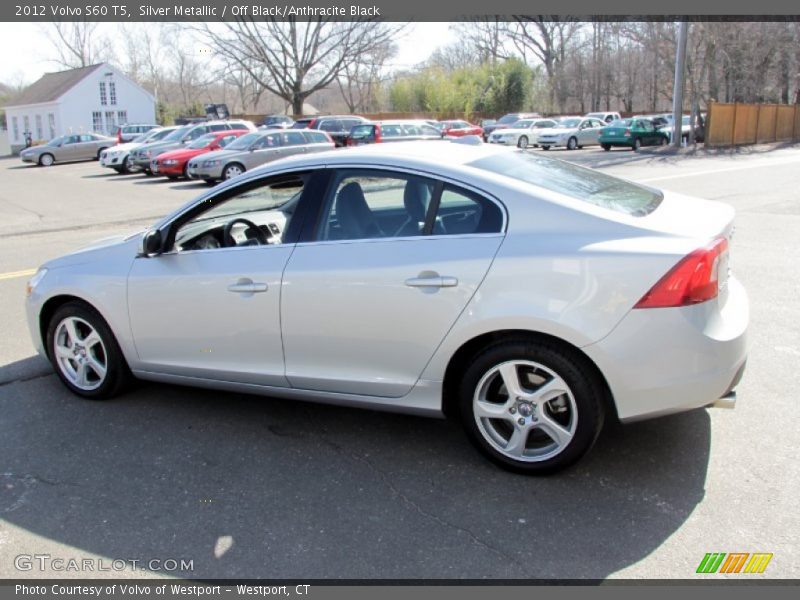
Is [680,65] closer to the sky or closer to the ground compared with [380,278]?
closer to the sky

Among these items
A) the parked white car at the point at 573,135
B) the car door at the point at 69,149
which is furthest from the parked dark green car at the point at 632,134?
the car door at the point at 69,149

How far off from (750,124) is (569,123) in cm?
887

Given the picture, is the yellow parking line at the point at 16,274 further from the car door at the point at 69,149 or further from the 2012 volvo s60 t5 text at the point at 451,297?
the car door at the point at 69,149

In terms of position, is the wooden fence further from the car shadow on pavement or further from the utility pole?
the car shadow on pavement

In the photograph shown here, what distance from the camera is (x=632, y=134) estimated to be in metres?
32.6

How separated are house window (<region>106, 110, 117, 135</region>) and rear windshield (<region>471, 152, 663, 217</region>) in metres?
58.3

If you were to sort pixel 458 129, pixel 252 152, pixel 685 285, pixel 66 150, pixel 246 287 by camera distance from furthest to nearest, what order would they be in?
pixel 66 150
pixel 458 129
pixel 252 152
pixel 246 287
pixel 685 285

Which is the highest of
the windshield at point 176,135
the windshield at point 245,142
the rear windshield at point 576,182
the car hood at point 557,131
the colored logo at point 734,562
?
the car hood at point 557,131

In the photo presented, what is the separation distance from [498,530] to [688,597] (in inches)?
30.9

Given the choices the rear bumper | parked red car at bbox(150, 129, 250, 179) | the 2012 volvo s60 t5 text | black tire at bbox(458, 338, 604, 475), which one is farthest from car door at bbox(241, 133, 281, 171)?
the rear bumper

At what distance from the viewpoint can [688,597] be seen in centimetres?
267

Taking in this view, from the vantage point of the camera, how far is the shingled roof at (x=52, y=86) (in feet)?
177

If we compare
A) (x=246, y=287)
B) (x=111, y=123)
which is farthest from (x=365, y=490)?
(x=111, y=123)

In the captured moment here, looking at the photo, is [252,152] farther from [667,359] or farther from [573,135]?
[573,135]
